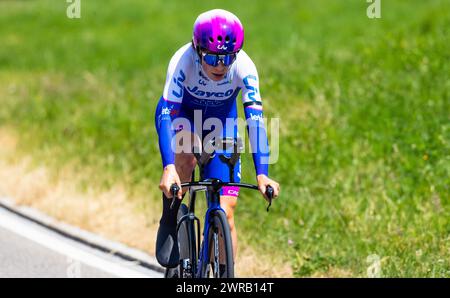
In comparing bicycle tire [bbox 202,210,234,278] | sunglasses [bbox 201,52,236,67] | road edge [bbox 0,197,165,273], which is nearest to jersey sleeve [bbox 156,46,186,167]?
sunglasses [bbox 201,52,236,67]

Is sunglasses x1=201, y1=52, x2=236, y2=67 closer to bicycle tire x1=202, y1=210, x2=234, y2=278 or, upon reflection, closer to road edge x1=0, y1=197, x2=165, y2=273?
bicycle tire x1=202, y1=210, x2=234, y2=278

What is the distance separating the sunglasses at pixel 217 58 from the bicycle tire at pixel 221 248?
0.97 metres

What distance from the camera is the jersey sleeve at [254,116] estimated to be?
18.5 ft

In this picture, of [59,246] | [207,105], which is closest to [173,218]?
[207,105]

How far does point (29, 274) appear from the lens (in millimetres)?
7496

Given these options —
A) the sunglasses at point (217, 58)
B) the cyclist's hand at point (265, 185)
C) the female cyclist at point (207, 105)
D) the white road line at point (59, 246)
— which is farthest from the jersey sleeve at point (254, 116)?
the white road line at point (59, 246)

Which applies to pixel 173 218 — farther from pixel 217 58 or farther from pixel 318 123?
pixel 318 123

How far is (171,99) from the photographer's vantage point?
5961mm

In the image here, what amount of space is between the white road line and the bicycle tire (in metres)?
1.89

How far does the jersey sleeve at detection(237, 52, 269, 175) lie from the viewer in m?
5.64

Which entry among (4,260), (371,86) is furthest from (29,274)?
(371,86)

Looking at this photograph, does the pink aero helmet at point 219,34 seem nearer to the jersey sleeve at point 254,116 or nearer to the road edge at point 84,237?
the jersey sleeve at point 254,116
